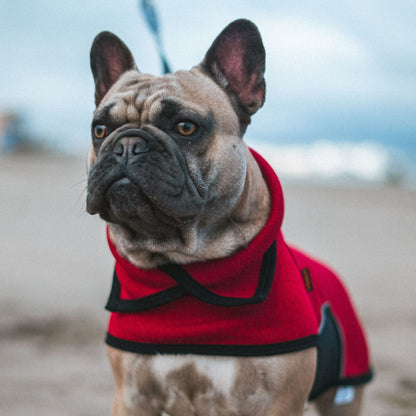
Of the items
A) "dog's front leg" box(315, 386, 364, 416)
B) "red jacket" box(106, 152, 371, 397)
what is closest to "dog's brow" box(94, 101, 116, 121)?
"red jacket" box(106, 152, 371, 397)

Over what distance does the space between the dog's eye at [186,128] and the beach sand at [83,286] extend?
47cm

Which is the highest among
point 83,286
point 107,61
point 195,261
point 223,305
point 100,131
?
point 107,61

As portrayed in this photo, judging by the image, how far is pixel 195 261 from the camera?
6.20ft

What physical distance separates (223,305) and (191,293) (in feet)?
0.37

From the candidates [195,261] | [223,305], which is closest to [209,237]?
[195,261]

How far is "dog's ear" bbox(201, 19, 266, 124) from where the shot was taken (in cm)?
202

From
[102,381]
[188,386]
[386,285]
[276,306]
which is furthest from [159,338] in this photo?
[386,285]

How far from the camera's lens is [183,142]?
1.78 metres

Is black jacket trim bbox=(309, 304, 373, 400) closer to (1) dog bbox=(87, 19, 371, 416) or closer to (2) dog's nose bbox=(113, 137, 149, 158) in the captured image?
(1) dog bbox=(87, 19, 371, 416)

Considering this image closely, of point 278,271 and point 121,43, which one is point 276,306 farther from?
point 121,43

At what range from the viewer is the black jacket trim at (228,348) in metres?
1.79

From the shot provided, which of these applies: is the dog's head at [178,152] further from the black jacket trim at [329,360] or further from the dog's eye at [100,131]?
the black jacket trim at [329,360]

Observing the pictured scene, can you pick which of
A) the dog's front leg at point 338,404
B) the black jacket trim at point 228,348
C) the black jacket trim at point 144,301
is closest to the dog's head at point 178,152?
the black jacket trim at point 144,301

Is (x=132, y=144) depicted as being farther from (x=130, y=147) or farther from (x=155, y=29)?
(x=155, y=29)
